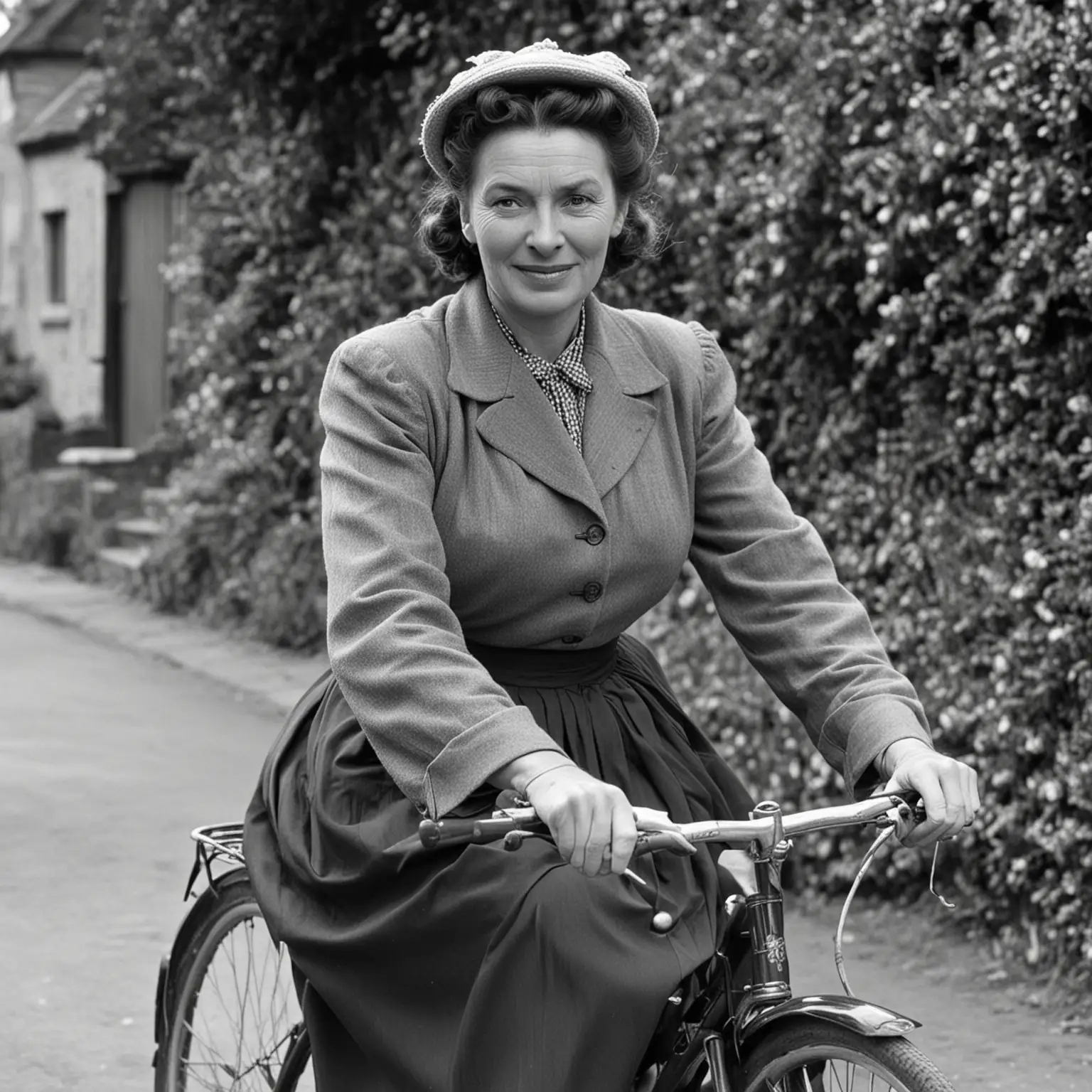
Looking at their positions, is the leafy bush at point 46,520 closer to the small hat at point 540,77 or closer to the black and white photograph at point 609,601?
the black and white photograph at point 609,601

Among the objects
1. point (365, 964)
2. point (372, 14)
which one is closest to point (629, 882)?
point (365, 964)

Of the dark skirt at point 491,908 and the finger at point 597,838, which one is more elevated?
the finger at point 597,838

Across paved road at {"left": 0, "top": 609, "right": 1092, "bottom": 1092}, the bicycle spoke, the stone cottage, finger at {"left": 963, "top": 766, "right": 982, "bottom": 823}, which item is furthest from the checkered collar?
the stone cottage

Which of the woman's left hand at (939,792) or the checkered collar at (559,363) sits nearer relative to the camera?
the woman's left hand at (939,792)

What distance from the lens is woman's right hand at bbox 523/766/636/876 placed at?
226 centimetres

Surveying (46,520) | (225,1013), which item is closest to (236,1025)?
(225,1013)

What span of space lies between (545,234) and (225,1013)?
1671 mm

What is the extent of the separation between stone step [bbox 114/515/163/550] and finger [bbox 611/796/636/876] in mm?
11449

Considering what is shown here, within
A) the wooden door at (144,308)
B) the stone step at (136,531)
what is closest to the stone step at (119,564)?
the stone step at (136,531)

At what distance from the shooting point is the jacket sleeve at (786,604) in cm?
278

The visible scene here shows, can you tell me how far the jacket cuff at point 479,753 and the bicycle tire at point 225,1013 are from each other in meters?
0.91

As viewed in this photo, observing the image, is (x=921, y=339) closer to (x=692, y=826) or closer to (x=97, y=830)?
(x=692, y=826)

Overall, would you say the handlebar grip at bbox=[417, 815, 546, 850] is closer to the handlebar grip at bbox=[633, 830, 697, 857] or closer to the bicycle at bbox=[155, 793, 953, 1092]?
the bicycle at bbox=[155, 793, 953, 1092]

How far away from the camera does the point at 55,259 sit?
2233 centimetres
